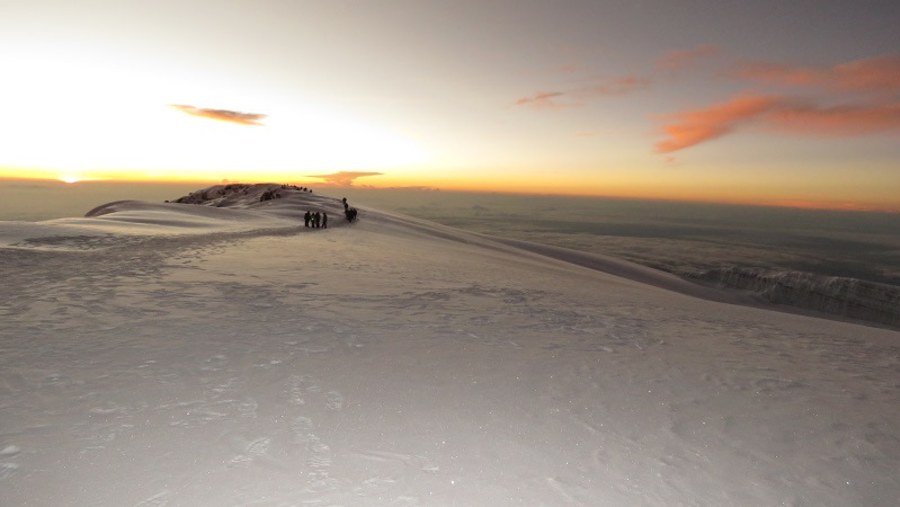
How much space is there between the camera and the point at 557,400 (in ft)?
20.9

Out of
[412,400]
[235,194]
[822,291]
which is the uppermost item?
[235,194]

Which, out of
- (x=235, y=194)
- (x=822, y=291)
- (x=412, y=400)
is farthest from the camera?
(x=235, y=194)

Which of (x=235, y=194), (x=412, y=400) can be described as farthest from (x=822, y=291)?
(x=235, y=194)

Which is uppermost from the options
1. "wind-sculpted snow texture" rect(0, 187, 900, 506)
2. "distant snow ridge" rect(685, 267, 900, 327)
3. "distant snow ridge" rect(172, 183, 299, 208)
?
"distant snow ridge" rect(172, 183, 299, 208)

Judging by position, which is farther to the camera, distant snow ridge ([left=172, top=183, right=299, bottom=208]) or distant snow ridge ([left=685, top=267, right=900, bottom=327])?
distant snow ridge ([left=172, top=183, right=299, bottom=208])

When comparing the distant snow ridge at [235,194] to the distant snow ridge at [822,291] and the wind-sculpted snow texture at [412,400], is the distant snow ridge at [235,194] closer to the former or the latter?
the wind-sculpted snow texture at [412,400]

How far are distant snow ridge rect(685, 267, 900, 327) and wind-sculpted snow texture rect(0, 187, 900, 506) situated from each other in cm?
4115

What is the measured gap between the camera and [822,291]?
4906 centimetres

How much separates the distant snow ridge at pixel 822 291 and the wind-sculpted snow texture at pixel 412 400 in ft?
135

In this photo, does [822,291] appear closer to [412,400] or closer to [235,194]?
[412,400]

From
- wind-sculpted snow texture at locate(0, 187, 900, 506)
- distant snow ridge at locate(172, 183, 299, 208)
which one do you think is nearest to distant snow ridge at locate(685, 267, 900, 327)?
wind-sculpted snow texture at locate(0, 187, 900, 506)

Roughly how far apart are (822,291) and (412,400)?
59.2 metres

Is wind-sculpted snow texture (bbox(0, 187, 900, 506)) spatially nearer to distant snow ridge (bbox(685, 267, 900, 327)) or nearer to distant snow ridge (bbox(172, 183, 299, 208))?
distant snow ridge (bbox(172, 183, 299, 208))

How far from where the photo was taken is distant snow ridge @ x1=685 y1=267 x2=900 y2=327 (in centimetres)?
4541
